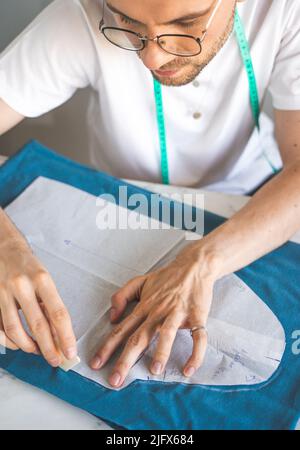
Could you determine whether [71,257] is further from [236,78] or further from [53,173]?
[236,78]

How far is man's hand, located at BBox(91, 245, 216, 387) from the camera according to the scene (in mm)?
764

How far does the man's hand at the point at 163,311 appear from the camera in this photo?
0.76 m

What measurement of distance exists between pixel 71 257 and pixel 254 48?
508 mm

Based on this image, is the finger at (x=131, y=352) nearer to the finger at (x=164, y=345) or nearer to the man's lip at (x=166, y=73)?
the finger at (x=164, y=345)

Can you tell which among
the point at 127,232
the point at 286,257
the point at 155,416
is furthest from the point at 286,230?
the point at 155,416

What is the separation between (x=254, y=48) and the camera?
102cm

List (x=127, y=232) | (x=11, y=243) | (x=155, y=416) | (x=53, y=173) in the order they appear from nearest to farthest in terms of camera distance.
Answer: (x=155, y=416), (x=11, y=243), (x=127, y=232), (x=53, y=173)

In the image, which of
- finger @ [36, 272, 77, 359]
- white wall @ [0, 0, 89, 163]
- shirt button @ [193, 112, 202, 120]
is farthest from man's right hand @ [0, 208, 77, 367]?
white wall @ [0, 0, 89, 163]

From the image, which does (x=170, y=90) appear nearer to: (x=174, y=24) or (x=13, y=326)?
(x=174, y=24)

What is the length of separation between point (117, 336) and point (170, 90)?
506 millimetres

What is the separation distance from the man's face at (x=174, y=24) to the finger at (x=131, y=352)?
40 cm

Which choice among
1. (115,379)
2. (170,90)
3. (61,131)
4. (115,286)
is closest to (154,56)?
(170,90)

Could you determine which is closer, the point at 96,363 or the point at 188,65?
the point at 96,363

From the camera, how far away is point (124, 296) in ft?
2.77
